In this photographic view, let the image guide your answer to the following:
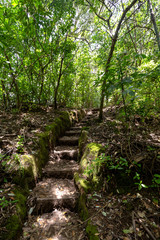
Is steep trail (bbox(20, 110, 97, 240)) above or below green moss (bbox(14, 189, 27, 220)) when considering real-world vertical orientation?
below

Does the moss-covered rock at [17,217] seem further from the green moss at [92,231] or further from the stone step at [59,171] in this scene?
the green moss at [92,231]

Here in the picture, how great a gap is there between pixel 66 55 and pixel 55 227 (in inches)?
266

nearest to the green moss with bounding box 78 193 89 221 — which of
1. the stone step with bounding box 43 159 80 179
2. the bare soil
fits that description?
the bare soil

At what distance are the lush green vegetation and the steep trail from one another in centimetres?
241

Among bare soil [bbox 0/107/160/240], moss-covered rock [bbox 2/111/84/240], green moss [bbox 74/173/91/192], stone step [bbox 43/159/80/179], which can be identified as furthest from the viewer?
stone step [bbox 43/159/80/179]

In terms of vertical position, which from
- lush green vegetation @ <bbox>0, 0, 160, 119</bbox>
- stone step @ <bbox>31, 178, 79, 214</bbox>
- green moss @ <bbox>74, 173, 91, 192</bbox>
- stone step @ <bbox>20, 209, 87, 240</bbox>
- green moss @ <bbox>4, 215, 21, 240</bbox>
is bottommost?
stone step @ <bbox>20, 209, 87, 240</bbox>

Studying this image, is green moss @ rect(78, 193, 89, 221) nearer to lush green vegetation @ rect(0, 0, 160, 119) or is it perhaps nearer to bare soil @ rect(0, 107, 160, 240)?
bare soil @ rect(0, 107, 160, 240)

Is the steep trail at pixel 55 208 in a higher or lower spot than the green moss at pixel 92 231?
lower

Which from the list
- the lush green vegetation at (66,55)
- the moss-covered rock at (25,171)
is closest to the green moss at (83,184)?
the moss-covered rock at (25,171)

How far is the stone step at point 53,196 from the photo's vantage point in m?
2.71

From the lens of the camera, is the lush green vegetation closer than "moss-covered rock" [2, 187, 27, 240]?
No

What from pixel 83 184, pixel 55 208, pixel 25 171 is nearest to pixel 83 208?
pixel 83 184

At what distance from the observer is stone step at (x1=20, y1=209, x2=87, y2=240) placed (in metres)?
2.13

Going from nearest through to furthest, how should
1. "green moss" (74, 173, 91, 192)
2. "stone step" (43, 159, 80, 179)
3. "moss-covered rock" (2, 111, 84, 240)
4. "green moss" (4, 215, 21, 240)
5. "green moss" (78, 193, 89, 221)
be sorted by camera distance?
"green moss" (4, 215, 21, 240) < "moss-covered rock" (2, 111, 84, 240) < "green moss" (78, 193, 89, 221) < "green moss" (74, 173, 91, 192) < "stone step" (43, 159, 80, 179)
